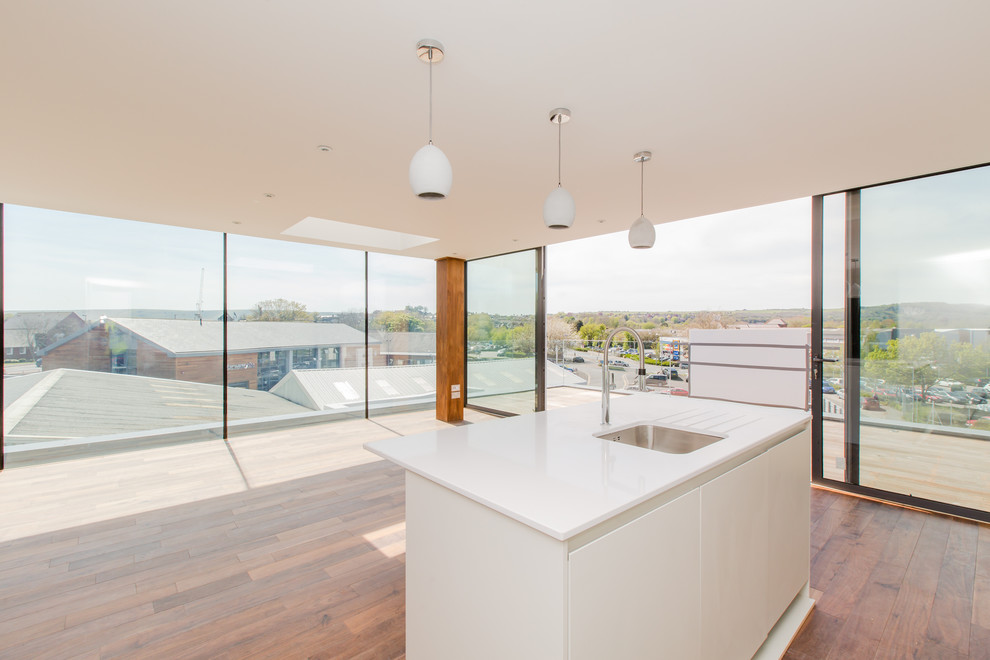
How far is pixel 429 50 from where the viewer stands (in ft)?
5.11

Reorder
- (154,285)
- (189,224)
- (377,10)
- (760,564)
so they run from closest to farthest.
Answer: (377,10) → (760,564) → (189,224) → (154,285)

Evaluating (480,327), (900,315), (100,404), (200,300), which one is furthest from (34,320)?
(900,315)

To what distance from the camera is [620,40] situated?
152 centimetres

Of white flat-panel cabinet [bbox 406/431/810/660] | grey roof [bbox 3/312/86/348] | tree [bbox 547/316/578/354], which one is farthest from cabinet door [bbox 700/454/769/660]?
grey roof [bbox 3/312/86/348]

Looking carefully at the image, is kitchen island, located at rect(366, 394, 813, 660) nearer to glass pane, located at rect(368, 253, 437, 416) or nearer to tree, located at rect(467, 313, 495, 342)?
tree, located at rect(467, 313, 495, 342)

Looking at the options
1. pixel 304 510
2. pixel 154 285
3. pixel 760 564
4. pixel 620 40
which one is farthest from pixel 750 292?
pixel 154 285

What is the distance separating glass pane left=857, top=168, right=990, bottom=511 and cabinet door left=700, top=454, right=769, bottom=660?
2.32m

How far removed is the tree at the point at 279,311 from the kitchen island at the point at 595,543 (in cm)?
436

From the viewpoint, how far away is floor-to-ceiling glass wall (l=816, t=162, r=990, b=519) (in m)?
2.84

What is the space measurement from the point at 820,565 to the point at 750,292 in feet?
8.53

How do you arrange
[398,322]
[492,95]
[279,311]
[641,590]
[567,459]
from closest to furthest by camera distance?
[641,590] < [567,459] < [492,95] < [279,311] < [398,322]

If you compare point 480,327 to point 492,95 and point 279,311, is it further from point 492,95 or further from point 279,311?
point 492,95

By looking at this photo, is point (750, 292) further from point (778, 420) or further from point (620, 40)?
point (620, 40)

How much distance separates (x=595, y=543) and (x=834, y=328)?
3.43m
